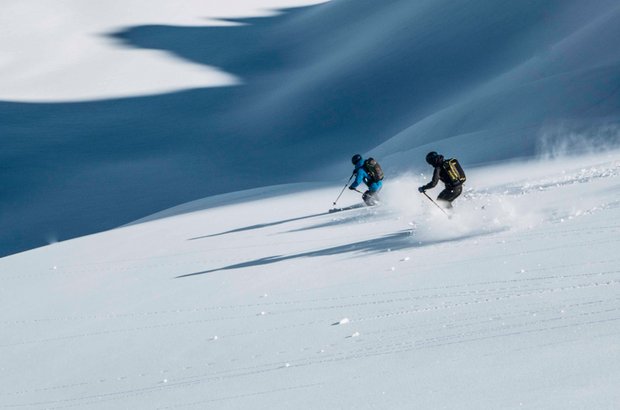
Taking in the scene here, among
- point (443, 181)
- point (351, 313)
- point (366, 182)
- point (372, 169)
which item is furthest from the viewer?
point (366, 182)

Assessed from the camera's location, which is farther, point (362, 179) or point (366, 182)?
point (366, 182)

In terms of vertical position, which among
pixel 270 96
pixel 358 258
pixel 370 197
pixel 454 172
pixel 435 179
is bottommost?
pixel 358 258

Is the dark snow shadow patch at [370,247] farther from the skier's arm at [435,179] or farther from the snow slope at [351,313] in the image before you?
the skier's arm at [435,179]

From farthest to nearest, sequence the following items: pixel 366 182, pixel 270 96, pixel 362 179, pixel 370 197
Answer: pixel 270 96, pixel 370 197, pixel 366 182, pixel 362 179

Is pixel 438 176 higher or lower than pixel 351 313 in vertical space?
higher

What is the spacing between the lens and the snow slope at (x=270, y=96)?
2723cm

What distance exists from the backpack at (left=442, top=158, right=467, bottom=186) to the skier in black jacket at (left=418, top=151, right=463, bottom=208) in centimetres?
1

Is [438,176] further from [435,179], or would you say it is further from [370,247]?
[370,247]

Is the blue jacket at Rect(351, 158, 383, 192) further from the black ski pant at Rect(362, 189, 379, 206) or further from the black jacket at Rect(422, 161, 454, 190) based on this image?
the black jacket at Rect(422, 161, 454, 190)

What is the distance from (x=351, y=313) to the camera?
9.74 meters

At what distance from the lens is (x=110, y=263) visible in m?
16.1

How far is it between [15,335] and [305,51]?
139 ft

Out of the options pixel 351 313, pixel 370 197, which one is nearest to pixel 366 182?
pixel 370 197

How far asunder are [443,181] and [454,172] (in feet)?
0.78
